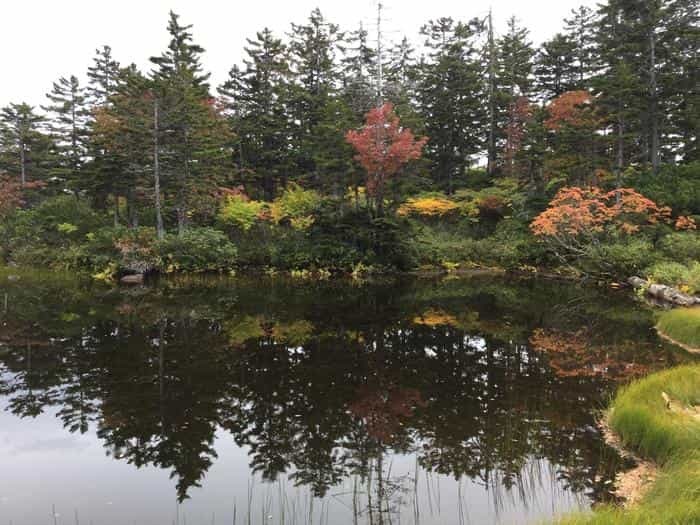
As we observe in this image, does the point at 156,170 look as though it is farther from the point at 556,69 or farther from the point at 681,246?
the point at 556,69

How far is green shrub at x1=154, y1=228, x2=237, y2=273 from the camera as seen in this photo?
79.2ft

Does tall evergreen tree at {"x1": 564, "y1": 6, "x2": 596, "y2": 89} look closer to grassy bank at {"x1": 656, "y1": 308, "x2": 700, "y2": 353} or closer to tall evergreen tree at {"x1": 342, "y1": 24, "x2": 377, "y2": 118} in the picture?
tall evergreen tree at {"x1": 342, "y1": 24, "x2": 377, "y2": 118}

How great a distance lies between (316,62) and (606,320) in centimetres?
2985

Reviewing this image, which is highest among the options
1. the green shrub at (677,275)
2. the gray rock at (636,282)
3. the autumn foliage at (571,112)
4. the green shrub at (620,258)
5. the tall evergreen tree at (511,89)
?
the tall evergreen tree at (511,89)

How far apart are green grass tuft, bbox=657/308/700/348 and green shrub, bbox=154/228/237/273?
19.1 meters

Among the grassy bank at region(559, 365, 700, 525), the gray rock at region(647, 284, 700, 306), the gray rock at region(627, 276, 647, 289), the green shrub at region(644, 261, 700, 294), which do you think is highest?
the green shrub at region(644, 261, 700, 294)

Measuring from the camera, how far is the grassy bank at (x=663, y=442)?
128 inches

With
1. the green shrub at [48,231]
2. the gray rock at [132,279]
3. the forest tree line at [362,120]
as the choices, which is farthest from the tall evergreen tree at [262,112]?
the gray rock at [132,279]

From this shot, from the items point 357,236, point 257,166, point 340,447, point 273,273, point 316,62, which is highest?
point 316,62

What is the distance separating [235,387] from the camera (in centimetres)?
775

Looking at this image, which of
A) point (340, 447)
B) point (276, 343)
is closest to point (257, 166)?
point (276, 343)

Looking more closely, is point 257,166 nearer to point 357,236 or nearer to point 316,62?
point 316,62

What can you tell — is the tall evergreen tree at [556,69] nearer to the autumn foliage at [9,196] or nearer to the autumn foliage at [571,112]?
the autumn foliage at [571,112]

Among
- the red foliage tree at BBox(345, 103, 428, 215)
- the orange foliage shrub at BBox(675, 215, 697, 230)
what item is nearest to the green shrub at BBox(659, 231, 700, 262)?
the orange foliage shrub at BBox(675, 215, 697, 230)
